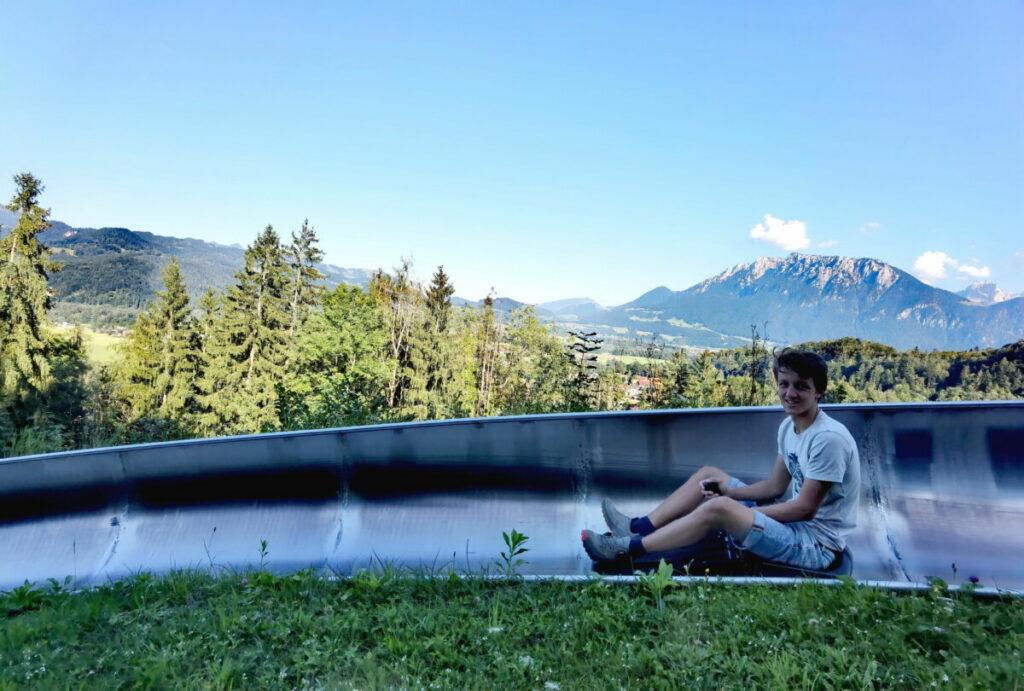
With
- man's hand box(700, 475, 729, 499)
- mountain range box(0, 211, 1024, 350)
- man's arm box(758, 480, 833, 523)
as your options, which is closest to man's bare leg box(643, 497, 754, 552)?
man's arm box(758, 480, 833, 523)

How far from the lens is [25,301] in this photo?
23750 millimetres

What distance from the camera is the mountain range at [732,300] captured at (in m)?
29.7

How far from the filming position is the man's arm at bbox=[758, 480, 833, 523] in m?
2.55

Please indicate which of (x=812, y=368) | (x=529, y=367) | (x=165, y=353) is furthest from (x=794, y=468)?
(x=165, y=353)

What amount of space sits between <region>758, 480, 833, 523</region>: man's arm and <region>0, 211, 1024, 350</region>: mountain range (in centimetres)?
506

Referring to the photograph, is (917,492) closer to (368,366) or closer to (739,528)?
(739,528)

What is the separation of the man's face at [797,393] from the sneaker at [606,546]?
3.27 feet

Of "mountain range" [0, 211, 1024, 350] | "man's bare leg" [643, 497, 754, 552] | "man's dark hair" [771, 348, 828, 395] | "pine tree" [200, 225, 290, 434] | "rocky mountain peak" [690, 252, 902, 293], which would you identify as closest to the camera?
"man's bare leg" [643, 497, 754, 552]

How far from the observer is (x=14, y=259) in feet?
79.0

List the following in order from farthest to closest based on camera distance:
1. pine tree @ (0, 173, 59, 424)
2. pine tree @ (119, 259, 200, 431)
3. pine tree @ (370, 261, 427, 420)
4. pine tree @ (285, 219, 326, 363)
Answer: pine tree @ (285, 219, 326, 363), pine tree @ (119, 259, 200, 431), pine tree @ (370, 261, 427, 420), pine tree @ (0, 173, 59, 424)

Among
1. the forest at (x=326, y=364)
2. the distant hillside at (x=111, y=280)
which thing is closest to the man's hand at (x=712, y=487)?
the forest at (x=326, y=364)

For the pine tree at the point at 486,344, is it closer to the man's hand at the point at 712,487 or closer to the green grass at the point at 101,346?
the man's hand at the point at 712,487

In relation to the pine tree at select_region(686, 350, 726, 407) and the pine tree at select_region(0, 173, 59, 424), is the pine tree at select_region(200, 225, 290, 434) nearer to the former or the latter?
the pine tree at select_region(0, 173, 59, 424)

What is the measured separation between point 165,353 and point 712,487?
40.6 metres
